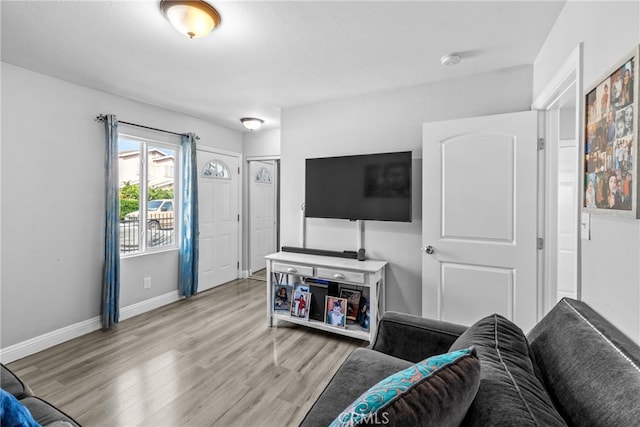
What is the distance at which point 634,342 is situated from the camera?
39.5 inches

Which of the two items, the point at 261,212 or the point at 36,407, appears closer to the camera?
the point at 36,407

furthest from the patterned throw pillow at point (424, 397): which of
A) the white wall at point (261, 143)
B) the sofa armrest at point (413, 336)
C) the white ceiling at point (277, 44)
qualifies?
the white wall at point (261, 143)

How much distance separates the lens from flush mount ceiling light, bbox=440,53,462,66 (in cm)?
236

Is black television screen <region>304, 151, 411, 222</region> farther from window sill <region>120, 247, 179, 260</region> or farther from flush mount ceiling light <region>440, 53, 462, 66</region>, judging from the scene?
window sill <region>120, 247, 179, 260</region>

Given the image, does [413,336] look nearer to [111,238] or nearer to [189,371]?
[189,371]

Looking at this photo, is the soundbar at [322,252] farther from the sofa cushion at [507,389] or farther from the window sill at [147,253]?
the sofa cushion at [507,389]

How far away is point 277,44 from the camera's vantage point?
221 cm

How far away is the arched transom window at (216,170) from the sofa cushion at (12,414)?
3.71 meters

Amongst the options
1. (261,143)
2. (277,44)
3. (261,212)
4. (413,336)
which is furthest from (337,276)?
(261,212)

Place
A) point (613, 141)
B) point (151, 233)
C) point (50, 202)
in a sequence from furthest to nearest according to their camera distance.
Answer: point (151, 233) < point (50, 202) < point (613, 141)

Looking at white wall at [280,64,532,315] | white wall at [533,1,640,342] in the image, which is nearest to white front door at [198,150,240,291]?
white wall at [280,64,532,315]

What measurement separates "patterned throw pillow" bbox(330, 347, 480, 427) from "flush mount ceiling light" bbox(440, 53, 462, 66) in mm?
2295

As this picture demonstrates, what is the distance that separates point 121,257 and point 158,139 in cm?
146

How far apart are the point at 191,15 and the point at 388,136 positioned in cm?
201
